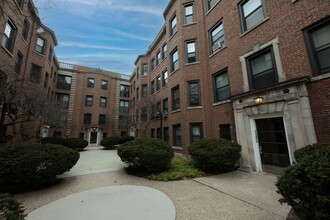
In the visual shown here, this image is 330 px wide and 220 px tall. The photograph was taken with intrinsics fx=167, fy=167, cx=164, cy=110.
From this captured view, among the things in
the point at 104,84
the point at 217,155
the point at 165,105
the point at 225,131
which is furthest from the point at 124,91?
the point at 217,155

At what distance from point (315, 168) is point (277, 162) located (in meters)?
5.96

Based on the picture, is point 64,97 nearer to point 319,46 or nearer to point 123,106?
point 123,106

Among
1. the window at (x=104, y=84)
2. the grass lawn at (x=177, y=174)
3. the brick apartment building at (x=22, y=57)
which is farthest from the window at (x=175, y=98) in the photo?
the window at (x=104, y=84)

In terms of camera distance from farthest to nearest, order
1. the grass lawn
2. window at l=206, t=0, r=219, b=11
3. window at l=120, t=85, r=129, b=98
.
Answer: window at l=120, t=85, r=129, b=98 < window at l=206, t=0, r=219, b=11 < the grass lawn

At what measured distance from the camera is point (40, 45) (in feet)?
56.8

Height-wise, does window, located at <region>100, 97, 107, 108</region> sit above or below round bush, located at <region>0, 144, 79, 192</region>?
above

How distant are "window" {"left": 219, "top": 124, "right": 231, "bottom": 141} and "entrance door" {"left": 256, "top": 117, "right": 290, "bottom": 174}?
1.98 metres

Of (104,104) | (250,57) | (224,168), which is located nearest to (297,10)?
(250,57)

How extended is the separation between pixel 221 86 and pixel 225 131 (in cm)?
288

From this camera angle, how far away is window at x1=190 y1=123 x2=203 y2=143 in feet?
38.7

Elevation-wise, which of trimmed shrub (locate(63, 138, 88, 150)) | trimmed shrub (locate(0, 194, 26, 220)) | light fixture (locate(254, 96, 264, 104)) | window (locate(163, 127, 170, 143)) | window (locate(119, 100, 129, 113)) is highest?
window (locate(119, 100, 129, 113))

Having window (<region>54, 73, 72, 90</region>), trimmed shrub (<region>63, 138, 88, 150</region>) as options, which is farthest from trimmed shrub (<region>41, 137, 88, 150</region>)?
window (<region>54, 73, 72, 90</region>)

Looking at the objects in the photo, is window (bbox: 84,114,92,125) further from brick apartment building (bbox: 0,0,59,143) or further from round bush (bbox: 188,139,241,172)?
round bush (bbox: 188,139,241,172)

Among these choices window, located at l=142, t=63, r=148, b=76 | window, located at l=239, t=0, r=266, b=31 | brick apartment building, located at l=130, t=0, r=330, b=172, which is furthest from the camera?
window, located at l=142, t=63, r=148, b=76
